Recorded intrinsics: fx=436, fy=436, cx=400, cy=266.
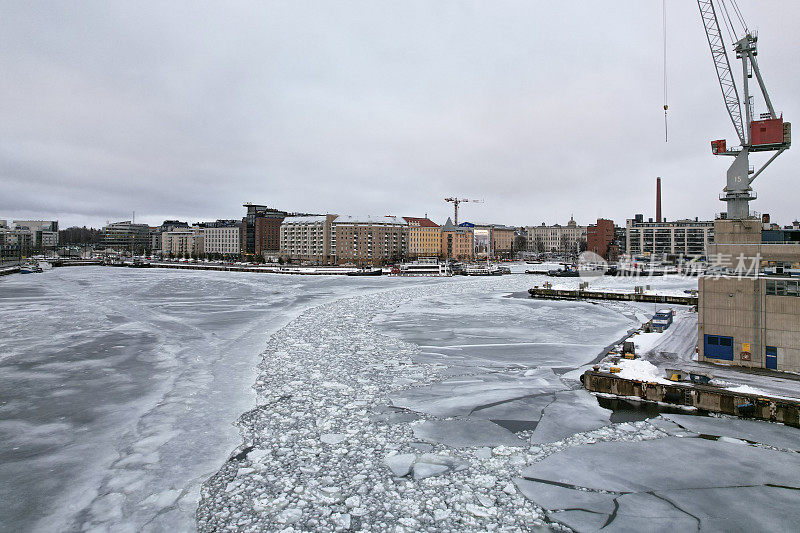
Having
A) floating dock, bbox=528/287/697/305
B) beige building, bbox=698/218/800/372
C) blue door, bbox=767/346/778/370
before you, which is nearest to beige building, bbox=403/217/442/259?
floating dock, bbox=528/287/697/305

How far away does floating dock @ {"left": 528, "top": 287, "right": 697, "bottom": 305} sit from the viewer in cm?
4504

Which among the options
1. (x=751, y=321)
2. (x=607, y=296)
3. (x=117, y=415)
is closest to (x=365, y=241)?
(x=607, y=296)

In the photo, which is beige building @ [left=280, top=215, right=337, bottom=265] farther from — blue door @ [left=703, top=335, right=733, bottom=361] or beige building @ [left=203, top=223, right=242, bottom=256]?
blue door @ [left=703, top=335, right=733, bottom=361]

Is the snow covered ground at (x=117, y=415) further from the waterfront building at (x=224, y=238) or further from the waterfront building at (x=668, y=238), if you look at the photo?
the waterfront building at (x=224, y=238)

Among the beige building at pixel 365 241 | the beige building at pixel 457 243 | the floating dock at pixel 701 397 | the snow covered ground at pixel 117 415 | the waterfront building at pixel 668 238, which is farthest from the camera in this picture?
the beige building at pixel 457 243

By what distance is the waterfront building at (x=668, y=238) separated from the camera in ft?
464

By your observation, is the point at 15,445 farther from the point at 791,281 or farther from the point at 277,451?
the point at 791,281

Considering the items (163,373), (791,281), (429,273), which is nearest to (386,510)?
(163,373)

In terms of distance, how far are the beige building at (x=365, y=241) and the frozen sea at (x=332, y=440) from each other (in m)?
117

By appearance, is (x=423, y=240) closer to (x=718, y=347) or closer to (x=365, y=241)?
(x=365, y=241)

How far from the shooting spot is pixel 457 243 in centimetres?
16125

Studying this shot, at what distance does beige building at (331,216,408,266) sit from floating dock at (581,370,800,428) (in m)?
123

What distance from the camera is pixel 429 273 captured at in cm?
10200

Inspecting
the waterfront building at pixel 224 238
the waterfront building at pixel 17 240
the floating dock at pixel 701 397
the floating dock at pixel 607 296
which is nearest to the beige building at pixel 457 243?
the waterfront building at pixel 224 238
